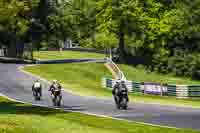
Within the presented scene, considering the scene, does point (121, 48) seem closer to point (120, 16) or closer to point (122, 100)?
point (120, 16)

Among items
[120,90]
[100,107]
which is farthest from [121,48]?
[120,90]

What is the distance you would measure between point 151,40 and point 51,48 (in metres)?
51.3

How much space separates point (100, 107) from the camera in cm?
3769

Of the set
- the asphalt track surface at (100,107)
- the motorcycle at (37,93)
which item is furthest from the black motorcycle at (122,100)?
the motorcycle at (37,93)

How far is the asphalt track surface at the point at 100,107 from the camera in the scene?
1136 inches

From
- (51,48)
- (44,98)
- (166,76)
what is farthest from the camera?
(51,48)

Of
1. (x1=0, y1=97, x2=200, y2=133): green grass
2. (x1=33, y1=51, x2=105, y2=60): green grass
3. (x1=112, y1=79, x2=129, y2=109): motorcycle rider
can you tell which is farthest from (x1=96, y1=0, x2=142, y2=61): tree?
(x1=0, y1=97, x2=200, y2=133): green grass

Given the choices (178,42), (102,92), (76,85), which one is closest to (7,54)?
(178,42)

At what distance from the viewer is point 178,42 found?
87.0 m

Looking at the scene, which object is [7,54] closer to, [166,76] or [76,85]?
[166,76]

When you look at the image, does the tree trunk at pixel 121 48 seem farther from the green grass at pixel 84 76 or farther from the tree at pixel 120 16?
the green grass at pixel 84 76

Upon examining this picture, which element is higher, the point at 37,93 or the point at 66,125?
the point at 66,125

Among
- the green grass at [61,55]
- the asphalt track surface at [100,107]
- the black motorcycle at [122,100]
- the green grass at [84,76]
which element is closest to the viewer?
the asphalt track surface at [100,107]

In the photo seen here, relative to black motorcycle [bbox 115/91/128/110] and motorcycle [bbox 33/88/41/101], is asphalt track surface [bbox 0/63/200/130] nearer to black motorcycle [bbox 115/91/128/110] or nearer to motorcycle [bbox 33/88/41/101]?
black motorcycle [bbox 115/91/128/110]
